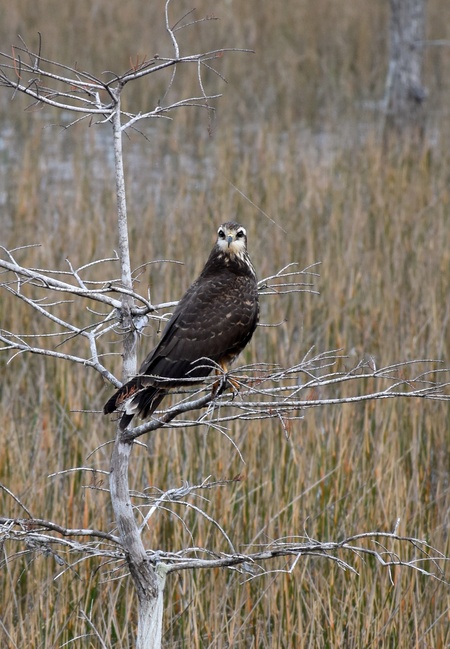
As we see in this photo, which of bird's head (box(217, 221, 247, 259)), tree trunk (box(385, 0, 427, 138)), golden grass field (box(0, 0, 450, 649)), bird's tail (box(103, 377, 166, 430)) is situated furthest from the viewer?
tree trunk (box(385, 0, 427, 138))

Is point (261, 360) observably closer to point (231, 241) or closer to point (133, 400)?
point (231, 241)

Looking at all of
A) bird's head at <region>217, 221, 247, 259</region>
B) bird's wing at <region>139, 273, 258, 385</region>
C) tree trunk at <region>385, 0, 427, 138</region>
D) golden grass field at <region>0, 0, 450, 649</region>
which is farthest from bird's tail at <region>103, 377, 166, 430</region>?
tree trunk at <region>385, 0, 427, 138</region>

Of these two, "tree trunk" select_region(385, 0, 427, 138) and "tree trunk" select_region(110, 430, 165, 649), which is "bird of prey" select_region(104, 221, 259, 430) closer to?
"tree trunk" select_region(110, 430, 165, 649)

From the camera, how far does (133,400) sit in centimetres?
218

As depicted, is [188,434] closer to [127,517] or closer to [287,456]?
[287,456]

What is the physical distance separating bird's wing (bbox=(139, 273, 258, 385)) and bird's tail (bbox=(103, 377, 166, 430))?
0.41 ft

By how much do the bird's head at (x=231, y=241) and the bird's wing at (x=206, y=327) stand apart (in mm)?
108

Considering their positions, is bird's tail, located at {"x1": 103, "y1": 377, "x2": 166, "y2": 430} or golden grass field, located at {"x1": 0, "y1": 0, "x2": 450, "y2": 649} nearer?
bird's tail, located at {"x1": 103, "y1": 377, "x2": 166, "y2": 430}

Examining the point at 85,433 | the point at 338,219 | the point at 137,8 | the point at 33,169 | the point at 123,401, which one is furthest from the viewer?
the point at 137,8

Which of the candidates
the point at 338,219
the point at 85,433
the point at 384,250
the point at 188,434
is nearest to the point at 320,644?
the point at 188,434

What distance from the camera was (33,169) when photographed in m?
7.75

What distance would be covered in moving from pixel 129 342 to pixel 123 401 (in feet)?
0.50

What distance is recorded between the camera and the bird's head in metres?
2.77

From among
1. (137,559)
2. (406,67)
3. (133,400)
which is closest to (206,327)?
(133,400)
